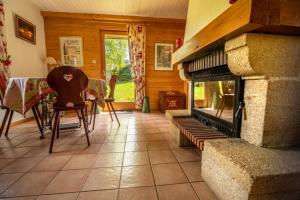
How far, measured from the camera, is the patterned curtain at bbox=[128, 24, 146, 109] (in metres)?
4.16

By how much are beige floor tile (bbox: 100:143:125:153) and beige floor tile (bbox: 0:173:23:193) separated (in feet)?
2.44

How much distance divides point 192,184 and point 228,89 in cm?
88

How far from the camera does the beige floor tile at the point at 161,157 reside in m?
1.58

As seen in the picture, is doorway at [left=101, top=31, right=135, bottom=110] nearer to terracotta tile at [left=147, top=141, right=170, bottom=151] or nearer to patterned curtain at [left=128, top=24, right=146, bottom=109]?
patterned curtain at [left=128, top=24, right=146, bottom=109]

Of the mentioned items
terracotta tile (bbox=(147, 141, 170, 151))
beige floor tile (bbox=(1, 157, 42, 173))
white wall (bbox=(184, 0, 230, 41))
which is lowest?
beige floor tile (bbox=(1, 157, 42, 173))

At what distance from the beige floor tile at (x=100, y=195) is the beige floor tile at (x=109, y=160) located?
1.22 feet

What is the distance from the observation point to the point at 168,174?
4.43 ft

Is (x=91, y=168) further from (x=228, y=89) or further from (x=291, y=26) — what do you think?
(x=291, y=26)

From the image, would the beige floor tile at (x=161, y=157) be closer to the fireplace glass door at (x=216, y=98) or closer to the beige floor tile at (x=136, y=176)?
the beige floor tile at (x=136, y=176)

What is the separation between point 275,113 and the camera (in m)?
1.07

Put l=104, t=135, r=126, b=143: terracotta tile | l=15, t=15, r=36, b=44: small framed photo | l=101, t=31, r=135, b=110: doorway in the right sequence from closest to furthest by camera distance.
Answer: l=104, t=135, r=126, b=143: terracotta tile
l=15, t=15, r=36, b=44: small framed photo
l=101, t=31, r=135, b=110: doorway

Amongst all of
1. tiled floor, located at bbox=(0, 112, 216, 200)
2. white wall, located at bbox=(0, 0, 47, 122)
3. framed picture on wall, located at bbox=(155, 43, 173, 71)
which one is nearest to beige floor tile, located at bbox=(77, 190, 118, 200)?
tiled floor, located at bbox=(0, 112, 216, 200)

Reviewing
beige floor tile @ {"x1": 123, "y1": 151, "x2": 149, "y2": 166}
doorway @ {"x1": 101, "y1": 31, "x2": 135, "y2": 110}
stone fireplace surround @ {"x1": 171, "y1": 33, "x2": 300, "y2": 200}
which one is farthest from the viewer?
doorway @ {"x1": 101, "y1": 31, "x2": 135, "y2": 110}

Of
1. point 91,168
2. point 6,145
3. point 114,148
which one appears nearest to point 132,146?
point 114,148
